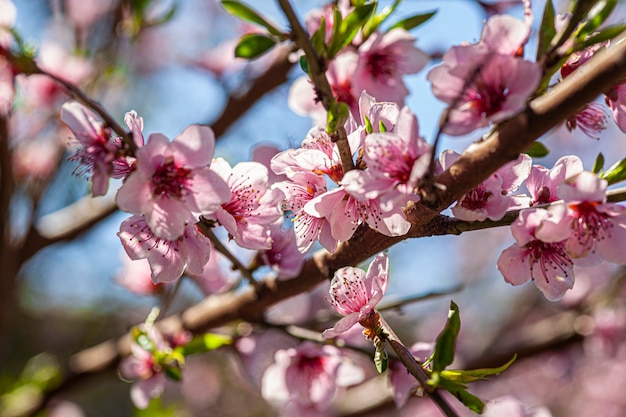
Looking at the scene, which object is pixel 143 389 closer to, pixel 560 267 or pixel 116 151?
pixel 116 151

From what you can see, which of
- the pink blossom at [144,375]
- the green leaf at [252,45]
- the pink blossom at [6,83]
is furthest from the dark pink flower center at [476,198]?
the pink blossom at [6,83]

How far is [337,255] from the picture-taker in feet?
3.17

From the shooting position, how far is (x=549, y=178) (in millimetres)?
840

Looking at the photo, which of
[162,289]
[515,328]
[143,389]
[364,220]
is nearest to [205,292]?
[162,289]

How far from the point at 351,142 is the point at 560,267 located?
345 millimetres

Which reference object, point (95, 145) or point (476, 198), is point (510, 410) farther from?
point (95, 145)

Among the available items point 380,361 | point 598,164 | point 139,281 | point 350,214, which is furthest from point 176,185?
point 139,281

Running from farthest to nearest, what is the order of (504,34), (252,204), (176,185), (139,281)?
(139,281) → (252,204) → (176,185) → (504,34)

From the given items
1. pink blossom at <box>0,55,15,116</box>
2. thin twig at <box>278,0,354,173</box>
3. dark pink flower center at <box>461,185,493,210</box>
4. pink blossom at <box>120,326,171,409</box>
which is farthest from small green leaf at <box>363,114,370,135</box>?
pink blossom at <box>0,55,15,116</box>

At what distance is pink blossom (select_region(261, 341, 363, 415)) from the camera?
1277mm

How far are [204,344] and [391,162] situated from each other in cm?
67

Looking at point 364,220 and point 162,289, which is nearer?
point 364,220

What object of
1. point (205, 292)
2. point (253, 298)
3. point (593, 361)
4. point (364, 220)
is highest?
point (364, 220)

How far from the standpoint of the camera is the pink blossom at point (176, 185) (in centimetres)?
75
